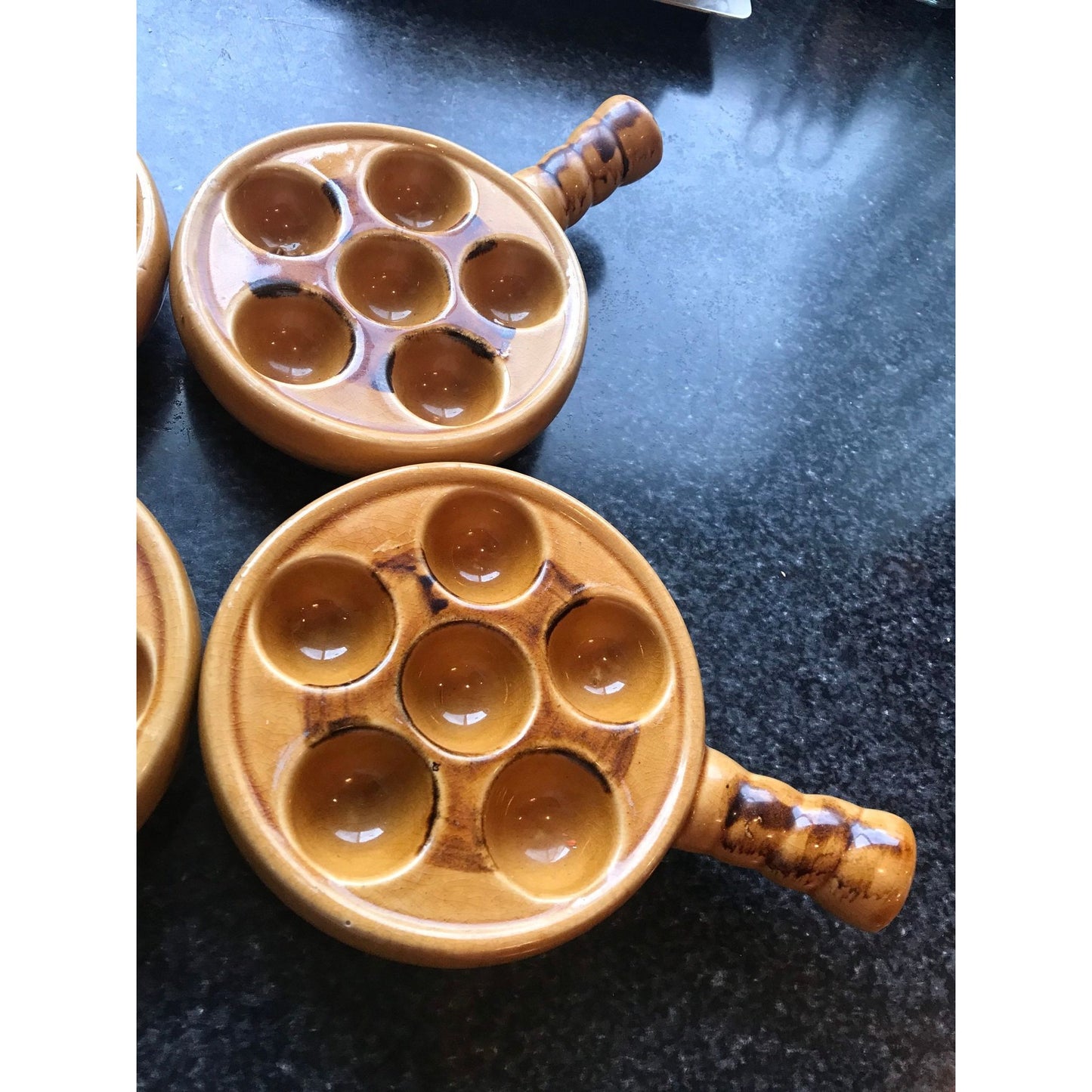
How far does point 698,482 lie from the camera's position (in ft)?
2.55

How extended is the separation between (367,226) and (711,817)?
0.47 metres

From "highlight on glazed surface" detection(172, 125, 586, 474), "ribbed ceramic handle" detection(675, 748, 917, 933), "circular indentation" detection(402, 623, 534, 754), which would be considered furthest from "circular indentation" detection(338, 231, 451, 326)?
"ribbed ceramic handle" detection(675, 748, 917, 933)

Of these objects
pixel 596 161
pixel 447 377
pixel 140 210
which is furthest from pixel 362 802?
Result: pixel 596 161

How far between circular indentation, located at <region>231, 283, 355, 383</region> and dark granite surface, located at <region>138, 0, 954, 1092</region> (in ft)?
0.18

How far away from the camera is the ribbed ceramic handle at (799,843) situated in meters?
0.56

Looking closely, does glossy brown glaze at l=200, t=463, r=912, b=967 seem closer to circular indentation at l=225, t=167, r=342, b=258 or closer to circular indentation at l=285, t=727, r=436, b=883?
circular indentation at l=285, t=727, r=436, b=883

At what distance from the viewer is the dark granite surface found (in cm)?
54

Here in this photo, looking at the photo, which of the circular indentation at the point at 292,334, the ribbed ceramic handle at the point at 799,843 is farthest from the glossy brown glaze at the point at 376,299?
the ribbed ceramic handle at the point at 799,843

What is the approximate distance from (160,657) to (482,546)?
0.72 feet

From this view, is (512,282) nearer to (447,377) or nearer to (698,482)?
(447,377)

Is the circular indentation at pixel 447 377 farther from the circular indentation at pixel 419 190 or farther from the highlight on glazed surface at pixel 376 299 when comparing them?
the circular indentation at pixel 419 190

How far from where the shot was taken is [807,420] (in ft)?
2.77

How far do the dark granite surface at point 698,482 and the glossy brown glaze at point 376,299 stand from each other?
7 centimetres

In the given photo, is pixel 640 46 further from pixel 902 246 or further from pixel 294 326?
pixel 294 326
